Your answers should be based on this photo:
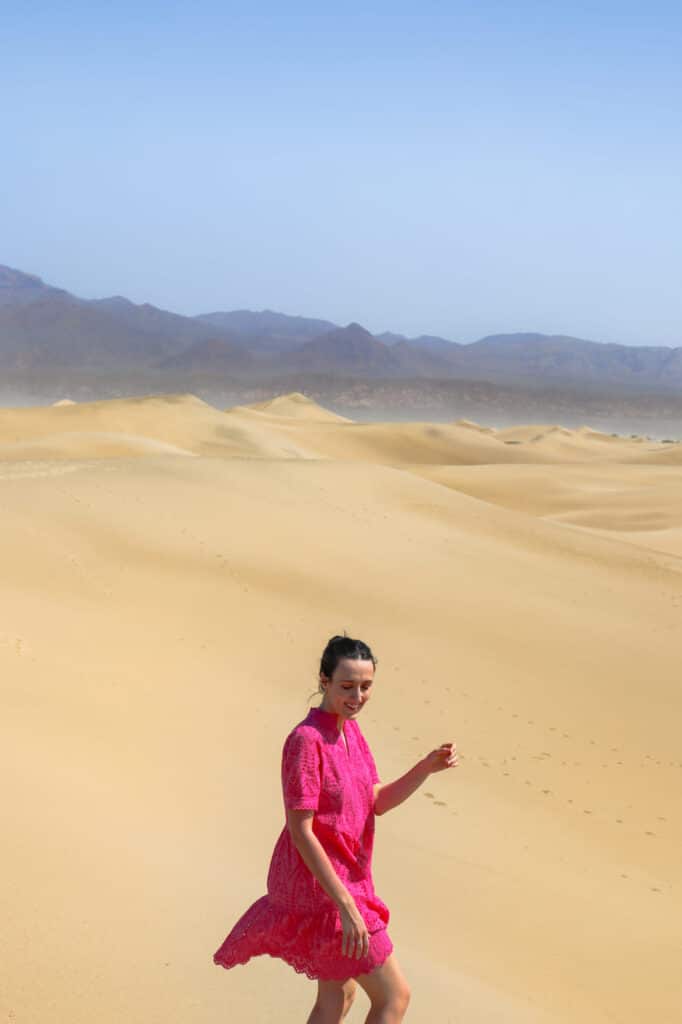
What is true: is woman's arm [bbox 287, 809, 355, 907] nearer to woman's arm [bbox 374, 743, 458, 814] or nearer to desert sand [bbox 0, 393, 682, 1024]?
woman's arm [bbox 374, 743, 458, 814]

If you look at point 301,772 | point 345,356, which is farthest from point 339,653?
point 345,356

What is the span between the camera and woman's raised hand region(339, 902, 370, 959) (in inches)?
123

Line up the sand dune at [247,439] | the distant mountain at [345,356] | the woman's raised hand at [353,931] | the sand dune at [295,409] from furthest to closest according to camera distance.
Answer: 1. the distant mountain at [345,356]
2. the sand dune at [295,409]
3. the sand dune at [247,439]
4. the woman's raised hand at [353,931]

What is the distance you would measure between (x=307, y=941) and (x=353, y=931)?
19cm

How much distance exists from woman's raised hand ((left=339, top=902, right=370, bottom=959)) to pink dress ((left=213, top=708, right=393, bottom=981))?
0.04 metres

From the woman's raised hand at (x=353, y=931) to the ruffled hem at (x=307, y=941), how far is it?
0.16 ft

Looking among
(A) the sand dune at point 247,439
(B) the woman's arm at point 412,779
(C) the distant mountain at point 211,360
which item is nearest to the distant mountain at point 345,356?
(C) the distant mountain at point 211,360

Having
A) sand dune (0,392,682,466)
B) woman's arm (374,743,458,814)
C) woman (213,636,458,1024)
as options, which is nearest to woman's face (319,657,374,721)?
woman (213,636,458,1024)

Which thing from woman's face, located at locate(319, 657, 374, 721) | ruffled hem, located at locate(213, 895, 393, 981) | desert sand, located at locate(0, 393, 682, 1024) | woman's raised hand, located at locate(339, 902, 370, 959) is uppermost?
woman's face, located at locate(319, 657, 374, 721)

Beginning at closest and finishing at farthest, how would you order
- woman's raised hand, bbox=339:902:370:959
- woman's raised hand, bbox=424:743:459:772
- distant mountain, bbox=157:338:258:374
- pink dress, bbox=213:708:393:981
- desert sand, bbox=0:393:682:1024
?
woman's raised hand, bbox=339:902:370:959 < pink dress, bbox=213:708:393:981 < woman's raised hand, bbox=424:743:459:772 < desert sand, bbox=0:393:682:1024 < distant mountain, bbox=157:338:258:374

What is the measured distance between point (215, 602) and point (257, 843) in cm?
521

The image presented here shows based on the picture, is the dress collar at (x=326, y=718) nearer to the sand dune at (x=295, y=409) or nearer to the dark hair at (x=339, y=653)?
the dark hair at (x=339, y=653)

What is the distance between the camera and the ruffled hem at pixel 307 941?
10.6ft

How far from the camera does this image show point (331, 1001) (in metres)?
3.34
